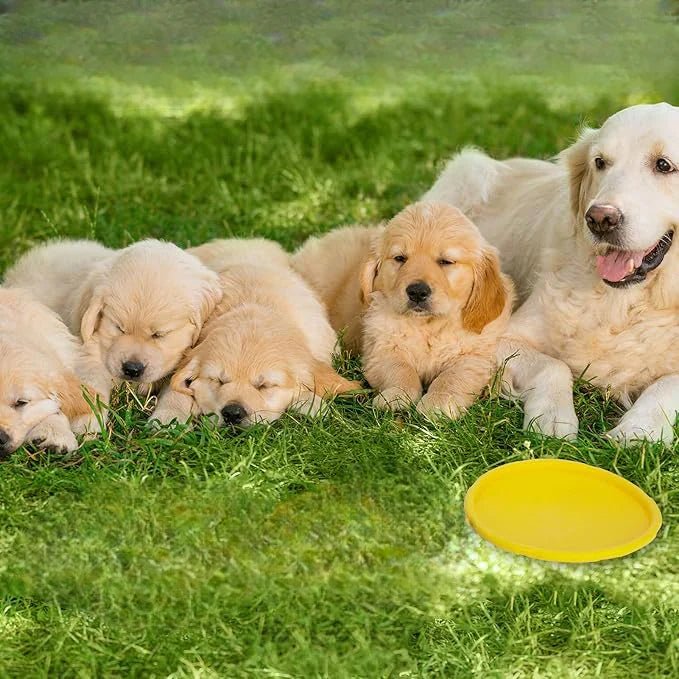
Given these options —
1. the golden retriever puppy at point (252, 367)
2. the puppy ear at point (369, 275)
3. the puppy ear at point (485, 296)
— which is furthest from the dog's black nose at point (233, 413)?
the puppy ear at point (485, 296)

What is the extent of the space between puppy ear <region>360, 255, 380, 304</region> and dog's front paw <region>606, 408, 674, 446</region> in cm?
95

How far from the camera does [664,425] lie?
333 centimetres

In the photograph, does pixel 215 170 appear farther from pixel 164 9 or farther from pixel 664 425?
pixel 664 425

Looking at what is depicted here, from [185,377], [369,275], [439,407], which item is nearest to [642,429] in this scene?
[439,407]

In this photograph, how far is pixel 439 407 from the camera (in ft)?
11.4

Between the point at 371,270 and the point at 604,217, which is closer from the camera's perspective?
the point at 604,217

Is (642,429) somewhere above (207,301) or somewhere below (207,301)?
below

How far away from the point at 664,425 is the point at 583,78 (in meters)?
3.92

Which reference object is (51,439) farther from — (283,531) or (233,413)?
(283,531)

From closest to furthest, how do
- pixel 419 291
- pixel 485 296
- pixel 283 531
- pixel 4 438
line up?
1. pixel 283 531
2. pixel 4 438
3. pixel 419 291
4. pixel 485 296

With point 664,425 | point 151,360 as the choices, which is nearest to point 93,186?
point 151,360

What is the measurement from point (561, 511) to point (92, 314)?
1637 mm

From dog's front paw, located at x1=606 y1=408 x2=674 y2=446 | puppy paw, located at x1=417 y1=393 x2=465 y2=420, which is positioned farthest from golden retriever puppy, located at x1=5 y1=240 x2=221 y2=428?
dog's front paw, located at x1=606 y1=408 x2=674 y2=446

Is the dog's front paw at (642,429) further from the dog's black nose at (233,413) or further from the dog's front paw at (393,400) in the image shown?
the dog's black nose at (233,413)
